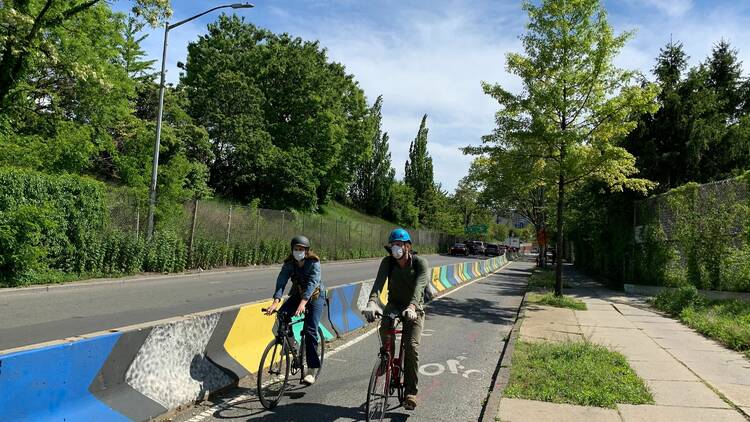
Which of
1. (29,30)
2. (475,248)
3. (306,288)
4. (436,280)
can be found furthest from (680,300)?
Answer: (475,248)

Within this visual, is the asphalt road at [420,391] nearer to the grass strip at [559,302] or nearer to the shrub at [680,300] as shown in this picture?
the grass strip at [559,302]

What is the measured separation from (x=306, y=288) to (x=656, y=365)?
5256 mm

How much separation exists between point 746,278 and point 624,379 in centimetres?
1022

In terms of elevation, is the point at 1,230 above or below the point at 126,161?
below

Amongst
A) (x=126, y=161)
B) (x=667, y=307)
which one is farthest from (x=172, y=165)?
(x=667, y=307)

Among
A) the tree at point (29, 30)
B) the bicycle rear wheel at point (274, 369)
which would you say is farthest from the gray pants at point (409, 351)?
the tree at point (29, 30)

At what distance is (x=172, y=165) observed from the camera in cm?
2084

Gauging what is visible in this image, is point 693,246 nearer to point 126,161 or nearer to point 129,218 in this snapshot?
point 129,218

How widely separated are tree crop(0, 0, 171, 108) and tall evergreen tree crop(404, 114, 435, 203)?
211ft

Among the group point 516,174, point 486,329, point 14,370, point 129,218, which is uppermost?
point 516,174

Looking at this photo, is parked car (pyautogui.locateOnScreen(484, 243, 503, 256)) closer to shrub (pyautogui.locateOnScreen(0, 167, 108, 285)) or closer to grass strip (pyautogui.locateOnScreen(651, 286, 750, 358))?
grass strip (pyautogui.locateOnScreen(651, 286, 750, 358))

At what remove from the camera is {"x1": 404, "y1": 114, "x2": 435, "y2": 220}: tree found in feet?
272

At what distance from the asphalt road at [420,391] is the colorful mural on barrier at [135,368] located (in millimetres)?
296

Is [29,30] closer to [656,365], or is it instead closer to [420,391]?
[420,391]
